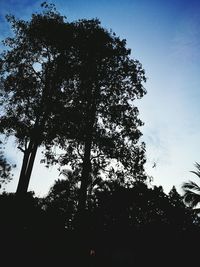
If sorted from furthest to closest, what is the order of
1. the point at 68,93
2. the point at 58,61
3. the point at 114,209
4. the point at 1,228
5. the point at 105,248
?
the point at 114,209
the point at 105,248
the point at 58,61
the point at 68,93
the point at 1,228

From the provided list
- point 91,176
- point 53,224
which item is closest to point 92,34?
point 91,176

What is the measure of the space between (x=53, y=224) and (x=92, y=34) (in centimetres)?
1490

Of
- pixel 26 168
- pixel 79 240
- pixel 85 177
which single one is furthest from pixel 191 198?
pixel 26 168

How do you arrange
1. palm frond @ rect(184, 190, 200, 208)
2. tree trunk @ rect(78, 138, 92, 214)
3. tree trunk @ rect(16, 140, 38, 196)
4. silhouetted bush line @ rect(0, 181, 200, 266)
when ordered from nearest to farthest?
silhouetted bush line @ rect(0, 181, 200, 266) → tree trunk @ rect(78, 138, 92, 214) → tree trunk @ rect(16, 140, 38, 196) → palm frond @ rect(184, 190, 200, 208)

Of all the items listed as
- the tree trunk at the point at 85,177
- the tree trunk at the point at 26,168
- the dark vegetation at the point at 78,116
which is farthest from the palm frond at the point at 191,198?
the tree trunk at the point at 26,168

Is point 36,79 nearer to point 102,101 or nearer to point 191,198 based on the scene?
point 102,101

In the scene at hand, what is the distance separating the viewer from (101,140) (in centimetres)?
1645

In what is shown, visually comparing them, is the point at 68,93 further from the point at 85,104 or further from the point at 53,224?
the point at 53,224

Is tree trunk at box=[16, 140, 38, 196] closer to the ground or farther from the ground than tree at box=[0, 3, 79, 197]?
closer to the ground

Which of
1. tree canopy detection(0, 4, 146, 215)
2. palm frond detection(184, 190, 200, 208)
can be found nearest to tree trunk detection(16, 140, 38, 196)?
tree canopy detection(0, 4, 146, 215)

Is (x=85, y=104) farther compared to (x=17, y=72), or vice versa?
(x=17, y=72)

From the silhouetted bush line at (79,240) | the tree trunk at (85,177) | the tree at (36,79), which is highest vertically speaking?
the tree at (36,79)

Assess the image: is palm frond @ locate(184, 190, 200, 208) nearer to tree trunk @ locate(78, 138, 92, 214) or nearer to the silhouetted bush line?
the silhouetted bush line

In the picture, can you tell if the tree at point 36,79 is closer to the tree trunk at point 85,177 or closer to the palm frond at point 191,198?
the tree trunk at point 85,177
